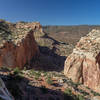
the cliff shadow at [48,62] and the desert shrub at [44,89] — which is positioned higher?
the desert shrub at [44,89]

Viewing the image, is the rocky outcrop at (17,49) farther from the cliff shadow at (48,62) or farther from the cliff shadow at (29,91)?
the cliff shadow at (29,91)

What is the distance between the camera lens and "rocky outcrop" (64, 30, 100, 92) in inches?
515

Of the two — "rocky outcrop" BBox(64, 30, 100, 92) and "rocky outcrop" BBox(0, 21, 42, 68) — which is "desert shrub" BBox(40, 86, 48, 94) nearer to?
"rocky outcrop" BBox(64, 30, 100, 92)

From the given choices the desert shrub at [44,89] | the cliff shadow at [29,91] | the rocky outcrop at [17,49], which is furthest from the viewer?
the rocky outcrop at [17,49]

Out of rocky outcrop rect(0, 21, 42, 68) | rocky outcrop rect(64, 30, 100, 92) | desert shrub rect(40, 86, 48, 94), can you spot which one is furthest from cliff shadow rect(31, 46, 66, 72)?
desert shrub rect(40, 86, 48, 94)

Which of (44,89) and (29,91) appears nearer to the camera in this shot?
(29,91)

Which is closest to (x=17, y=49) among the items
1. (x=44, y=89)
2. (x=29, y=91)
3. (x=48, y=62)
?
(x=48, y=62)

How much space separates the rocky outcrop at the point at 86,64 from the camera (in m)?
13.1

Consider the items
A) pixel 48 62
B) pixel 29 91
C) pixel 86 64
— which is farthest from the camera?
pixel 48 62

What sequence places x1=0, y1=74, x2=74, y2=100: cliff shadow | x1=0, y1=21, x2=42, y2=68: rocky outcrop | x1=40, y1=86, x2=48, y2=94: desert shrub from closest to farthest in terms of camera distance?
x1=0, y1=74, x2=74, y2=100: cliff shadow < x1=40, y1=86, x2=48, y2=94: desert shrub < x1=0, y1=21, x2=42, y2=68: rocky outcrop

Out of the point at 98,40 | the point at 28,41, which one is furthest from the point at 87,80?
the point at 28,41


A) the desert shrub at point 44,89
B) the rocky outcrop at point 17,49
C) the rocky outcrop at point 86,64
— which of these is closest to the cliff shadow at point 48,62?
the rocky outcrop at point 17,49

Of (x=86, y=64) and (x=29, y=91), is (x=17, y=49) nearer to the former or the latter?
(x=86, y=64)

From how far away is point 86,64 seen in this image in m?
13.6
